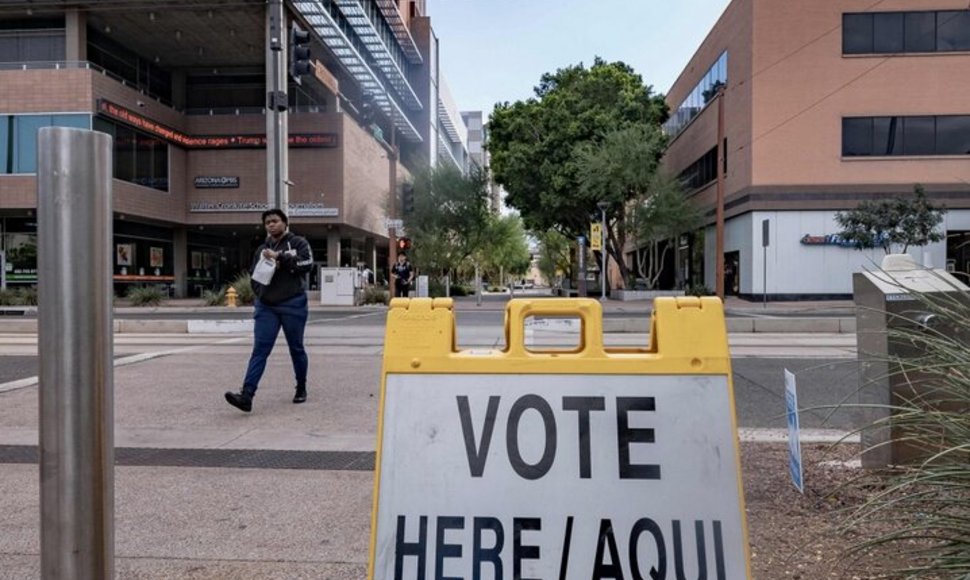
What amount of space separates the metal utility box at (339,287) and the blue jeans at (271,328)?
2151cm

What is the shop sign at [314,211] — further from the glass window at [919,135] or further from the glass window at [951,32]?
the glass window at [951,32]

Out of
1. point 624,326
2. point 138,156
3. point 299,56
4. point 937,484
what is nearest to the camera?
point 937,484

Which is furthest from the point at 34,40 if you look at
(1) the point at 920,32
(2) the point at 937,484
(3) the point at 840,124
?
(1) the point at 920,32

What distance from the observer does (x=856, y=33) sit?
27484mm

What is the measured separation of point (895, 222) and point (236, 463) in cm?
2609

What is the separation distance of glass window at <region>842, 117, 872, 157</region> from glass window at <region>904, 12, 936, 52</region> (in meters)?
3.37

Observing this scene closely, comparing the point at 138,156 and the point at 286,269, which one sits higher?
the point at 138,156

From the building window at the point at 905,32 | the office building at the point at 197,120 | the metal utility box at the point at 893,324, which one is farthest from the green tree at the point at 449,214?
the metal utility box at the point at 893,324

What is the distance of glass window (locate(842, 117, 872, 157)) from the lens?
27.5 meters

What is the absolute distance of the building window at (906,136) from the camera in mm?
27031

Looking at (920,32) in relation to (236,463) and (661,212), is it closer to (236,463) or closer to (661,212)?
(661,212)

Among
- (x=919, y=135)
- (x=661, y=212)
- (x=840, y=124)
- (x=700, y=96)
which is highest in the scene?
(x=700, y=96)

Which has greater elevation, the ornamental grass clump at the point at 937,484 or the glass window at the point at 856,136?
the glass window at the point at 856,136

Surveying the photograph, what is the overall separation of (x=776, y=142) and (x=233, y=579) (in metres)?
29.4
